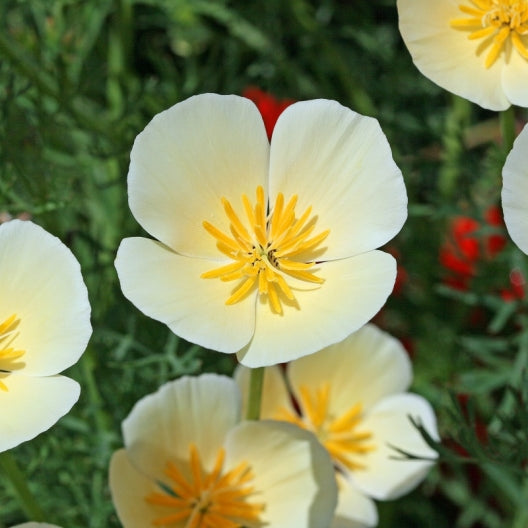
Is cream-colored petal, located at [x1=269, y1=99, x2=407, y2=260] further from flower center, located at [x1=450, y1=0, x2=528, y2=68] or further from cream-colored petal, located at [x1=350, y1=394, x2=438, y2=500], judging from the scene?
cream-colored petal, located at [x1=350, y1=394, x2=438, y2=500]

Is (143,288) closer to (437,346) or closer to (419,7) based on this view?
(419,7)

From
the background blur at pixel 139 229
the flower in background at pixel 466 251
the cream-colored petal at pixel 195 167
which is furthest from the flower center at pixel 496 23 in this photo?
the flower in background at pixel 466 251

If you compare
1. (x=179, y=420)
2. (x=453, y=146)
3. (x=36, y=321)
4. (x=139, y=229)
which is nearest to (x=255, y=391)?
(x=179, y=420)

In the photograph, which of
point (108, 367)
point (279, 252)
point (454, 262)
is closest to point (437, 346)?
point (454, 262)

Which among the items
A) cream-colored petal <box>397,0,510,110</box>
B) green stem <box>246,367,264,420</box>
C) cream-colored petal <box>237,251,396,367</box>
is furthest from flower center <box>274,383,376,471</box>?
cream-colored petal <box>397,0,510,110</box>

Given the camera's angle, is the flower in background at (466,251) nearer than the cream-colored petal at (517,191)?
No

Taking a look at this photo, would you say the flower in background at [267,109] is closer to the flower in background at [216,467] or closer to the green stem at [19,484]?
the flower in background at [216,467]
